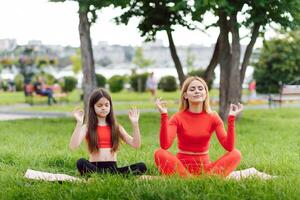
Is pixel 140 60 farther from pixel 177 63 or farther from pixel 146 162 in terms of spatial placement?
pixel 146 162

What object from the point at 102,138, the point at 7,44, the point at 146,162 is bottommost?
the point at 146,162

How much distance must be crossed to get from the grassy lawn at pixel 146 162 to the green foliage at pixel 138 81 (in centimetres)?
2268

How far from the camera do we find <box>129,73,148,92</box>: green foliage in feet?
125

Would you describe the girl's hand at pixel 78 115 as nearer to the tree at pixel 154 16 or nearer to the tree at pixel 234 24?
the tree at pixel 234 24

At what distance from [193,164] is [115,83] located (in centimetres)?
3245

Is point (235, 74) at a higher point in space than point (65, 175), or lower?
higher

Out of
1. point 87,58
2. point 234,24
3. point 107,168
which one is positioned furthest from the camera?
point 87,58

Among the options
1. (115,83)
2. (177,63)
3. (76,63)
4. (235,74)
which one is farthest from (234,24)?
(76,63)

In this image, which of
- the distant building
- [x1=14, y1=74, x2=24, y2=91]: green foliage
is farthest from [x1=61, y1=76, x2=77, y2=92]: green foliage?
the distant building

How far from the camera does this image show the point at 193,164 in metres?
6.77

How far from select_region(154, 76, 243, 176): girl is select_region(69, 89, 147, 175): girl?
38 cm

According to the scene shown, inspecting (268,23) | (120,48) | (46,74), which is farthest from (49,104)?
(120,48)

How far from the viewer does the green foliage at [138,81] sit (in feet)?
125

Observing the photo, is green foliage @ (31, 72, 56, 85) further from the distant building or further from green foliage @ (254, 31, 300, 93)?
green foliage @ (254, 31, 300, 93)
